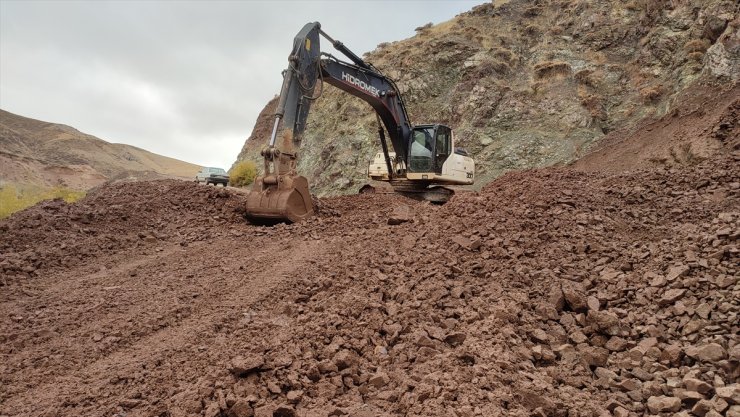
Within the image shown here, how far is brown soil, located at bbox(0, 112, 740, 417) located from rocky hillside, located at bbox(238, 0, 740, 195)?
40.5 ft

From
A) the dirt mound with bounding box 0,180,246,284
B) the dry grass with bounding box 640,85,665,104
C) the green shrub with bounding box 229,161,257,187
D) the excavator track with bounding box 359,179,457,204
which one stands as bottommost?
the dirt mound with bounding box 0,180,246,284

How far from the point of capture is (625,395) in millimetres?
2965

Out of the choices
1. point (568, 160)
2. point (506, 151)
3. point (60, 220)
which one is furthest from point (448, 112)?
point (60, 220)

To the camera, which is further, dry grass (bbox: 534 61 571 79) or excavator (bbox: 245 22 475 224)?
dry grass (bbox: 534 61 571 79)

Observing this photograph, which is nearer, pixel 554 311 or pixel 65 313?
pixel 554 311

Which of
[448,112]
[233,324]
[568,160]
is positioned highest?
[448,112]

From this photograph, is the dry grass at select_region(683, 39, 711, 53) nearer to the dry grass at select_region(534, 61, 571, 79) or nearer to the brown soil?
the dry grass at select_region(534, 61, 571, 79)

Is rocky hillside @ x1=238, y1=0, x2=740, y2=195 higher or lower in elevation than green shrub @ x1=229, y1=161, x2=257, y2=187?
higher

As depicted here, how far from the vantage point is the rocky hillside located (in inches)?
724

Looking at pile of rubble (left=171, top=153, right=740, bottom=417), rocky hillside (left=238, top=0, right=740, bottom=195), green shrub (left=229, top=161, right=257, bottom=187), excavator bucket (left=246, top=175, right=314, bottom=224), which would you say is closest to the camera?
pile of rubble (left=171, top=153, right=740, bottom=417)

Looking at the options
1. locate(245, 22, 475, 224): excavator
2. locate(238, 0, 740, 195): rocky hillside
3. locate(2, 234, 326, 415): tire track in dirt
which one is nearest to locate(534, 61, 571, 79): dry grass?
locate(238, 0, 740, 195): rocky hillside

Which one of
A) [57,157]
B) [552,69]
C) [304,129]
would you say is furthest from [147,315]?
[57,157]

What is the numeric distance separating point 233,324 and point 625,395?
2.94 meters

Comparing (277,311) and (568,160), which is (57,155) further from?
(277,311)
